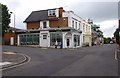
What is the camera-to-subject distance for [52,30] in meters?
46.6

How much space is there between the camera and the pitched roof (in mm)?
53544

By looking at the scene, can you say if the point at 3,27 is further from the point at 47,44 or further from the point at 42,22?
the point at 47,44

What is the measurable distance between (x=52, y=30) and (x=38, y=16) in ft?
33.7

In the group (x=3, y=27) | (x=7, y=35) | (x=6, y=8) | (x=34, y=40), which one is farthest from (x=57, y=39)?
(x=6, y=8)

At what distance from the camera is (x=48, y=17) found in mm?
52219

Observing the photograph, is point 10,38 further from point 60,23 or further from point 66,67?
point 66,67

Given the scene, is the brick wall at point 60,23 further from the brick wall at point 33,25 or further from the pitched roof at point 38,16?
the brick wall at point 33,25

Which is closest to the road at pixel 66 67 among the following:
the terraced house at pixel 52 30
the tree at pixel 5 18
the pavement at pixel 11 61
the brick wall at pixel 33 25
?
the pavement at pixel 11 61

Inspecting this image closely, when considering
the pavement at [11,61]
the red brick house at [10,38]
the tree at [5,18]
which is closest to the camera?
the pavement at [11,61]

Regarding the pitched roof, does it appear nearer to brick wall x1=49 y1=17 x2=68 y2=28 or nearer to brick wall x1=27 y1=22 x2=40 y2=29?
brick wall x1=27 y1=22 x2=40 y2=29

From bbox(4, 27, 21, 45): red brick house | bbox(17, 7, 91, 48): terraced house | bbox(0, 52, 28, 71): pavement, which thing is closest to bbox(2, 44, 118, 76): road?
bbox(0, 52, 28, 71): pavement

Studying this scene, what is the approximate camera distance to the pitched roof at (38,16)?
2108 inches

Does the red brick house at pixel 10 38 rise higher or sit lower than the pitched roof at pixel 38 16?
lower

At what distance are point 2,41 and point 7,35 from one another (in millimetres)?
1850
